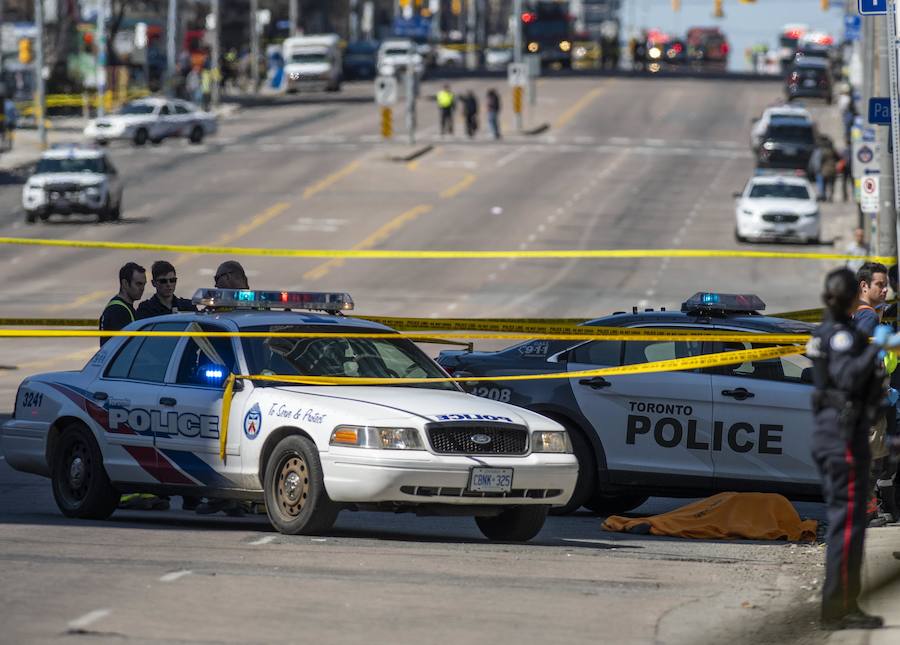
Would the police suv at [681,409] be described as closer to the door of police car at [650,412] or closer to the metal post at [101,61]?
the door of police car at [650,412]

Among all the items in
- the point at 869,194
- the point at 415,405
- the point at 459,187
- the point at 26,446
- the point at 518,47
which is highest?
the point at 415,405

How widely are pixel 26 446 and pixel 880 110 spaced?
9969 millimetres

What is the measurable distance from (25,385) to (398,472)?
363 cm

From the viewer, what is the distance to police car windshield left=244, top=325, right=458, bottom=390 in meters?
12.2

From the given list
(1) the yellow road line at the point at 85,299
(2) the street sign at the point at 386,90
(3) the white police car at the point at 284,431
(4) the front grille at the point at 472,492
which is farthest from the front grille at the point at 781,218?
(4) the front grille at the point at 472,492

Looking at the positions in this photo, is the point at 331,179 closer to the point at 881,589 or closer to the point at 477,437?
the point at 477,437

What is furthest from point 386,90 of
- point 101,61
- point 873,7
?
point 873,7

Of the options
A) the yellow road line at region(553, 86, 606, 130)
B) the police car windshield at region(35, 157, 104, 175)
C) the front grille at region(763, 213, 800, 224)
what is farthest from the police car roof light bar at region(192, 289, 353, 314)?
the yellow road line at region(553, 86, 606, 130)

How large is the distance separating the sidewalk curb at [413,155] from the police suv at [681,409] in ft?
159

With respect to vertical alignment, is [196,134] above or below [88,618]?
below

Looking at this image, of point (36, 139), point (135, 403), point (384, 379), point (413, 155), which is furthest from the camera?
point (36, 139)

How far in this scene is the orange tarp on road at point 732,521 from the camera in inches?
500

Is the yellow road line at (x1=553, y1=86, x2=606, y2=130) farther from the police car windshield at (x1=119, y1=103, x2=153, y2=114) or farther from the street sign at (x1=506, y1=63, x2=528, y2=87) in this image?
the police car windshield at (x1=119, y1=103, x2=153, y2=114)

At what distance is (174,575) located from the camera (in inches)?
394
